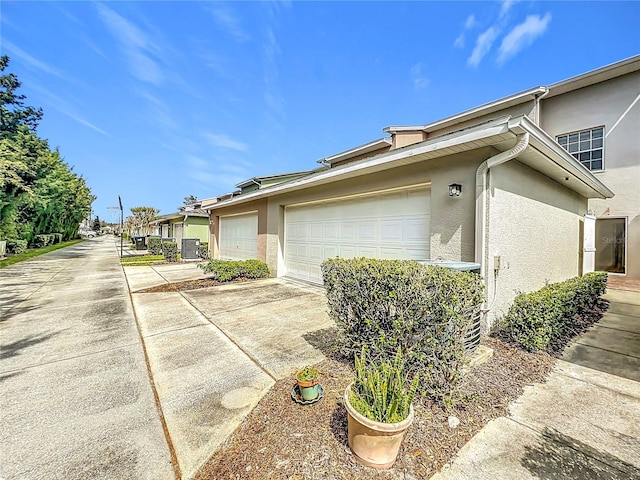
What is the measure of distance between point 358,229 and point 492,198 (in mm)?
3237

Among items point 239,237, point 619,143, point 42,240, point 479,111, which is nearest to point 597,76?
point 619,143

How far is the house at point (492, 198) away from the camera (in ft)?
14.3

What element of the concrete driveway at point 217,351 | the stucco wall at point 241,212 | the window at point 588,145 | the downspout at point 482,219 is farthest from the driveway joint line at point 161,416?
the window at point 588,145

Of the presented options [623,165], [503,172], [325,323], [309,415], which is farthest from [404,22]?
[309,415]

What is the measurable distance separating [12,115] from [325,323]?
24983 millimetres

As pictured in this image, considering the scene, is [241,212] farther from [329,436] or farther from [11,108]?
[11,108]

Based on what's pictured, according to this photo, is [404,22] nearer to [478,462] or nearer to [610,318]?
[610,318]

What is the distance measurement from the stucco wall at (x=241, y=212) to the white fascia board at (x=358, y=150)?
5.67 meters

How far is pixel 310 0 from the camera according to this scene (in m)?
8.26

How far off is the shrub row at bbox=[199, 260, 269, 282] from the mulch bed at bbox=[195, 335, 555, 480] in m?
6.52

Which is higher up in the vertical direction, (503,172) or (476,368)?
(503,172)

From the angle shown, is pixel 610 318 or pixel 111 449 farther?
pixel 610 318

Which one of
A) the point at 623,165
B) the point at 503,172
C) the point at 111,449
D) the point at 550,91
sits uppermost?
the point at 550,91

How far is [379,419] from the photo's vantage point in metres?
1.92
